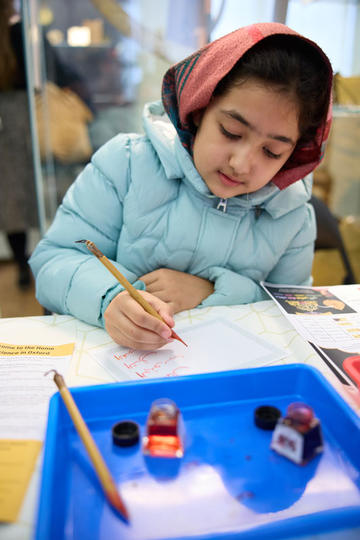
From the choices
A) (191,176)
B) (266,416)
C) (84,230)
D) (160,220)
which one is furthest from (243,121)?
(266,416)

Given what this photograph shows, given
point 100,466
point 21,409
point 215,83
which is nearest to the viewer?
point 100,466

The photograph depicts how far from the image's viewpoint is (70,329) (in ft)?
2.27

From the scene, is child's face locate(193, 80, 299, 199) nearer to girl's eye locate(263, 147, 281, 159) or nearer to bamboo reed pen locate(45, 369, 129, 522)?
girl's eye locate(263, 147, 281, 159)

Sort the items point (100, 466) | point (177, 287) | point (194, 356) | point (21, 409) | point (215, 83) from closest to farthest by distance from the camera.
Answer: point (100, 466) → point (21, 409) → point (194, 356) → point (215, 83) → point (177, 287)

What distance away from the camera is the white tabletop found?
0.56 metres

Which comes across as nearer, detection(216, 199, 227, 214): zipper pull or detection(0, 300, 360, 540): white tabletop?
detection(0, 300, 360, 540): white tabletop

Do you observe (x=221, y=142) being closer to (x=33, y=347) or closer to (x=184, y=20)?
(x=33, y=347)

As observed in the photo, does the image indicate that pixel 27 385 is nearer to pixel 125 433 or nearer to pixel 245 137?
pixel 125 433

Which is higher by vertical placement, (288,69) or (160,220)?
(288,69)

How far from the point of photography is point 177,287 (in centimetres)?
82

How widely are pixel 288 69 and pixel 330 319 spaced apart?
42 centimetres

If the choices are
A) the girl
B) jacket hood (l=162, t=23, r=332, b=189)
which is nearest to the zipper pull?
the girl

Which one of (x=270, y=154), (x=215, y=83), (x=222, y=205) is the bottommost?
(x=222, y=205)

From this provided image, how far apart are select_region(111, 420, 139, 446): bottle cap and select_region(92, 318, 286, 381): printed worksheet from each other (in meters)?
0.12
